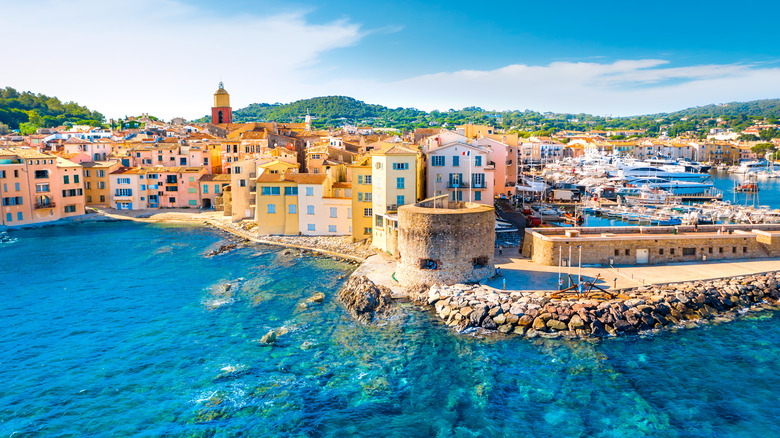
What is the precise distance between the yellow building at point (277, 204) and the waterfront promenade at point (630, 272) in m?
22.1

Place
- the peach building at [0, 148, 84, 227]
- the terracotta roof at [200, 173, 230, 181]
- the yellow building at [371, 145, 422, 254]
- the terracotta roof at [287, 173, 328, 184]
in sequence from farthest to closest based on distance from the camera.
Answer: the terracotta roof at [200, 173, 230, 181], the peach building at [0, 148, 84, 227], the terracotta roof at [287, 173, 328, 184], the yellow building at [371, 145, 422, 254]

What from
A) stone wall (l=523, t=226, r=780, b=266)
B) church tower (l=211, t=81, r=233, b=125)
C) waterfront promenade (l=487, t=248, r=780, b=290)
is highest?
church tower (l=211, t=81, r=233, b=125)

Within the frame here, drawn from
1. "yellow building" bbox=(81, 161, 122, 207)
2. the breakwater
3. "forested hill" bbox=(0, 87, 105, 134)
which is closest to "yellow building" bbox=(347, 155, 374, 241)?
the breakwater

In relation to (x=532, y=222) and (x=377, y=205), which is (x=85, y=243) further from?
(x=532, y=222)

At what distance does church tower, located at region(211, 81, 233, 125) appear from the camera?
116 metres

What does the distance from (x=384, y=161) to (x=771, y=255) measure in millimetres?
28040

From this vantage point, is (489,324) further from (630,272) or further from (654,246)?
(654,246)

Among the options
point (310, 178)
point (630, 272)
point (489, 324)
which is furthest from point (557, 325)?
point (310, 178)

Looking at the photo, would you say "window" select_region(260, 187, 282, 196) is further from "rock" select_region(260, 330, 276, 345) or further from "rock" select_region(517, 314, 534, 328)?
"rock" select_region(517, 314, 534, 328)

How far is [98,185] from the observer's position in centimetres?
6938

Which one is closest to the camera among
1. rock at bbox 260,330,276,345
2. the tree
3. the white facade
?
rock at bbox 260,330,276,345

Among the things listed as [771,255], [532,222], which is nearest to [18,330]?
[532,222]

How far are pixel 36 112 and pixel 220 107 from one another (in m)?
63.7

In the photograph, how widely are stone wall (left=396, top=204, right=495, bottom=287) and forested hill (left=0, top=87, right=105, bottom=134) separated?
124 meters
